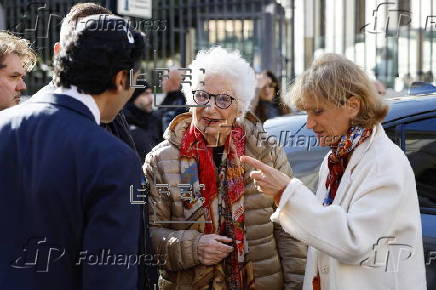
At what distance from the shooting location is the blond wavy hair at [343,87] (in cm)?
296

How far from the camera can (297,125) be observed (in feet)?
14.4

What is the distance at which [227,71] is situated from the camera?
3.55m

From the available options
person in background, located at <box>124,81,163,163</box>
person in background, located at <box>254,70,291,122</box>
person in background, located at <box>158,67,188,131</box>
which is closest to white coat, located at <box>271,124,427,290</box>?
person in background, located at <box>124,81,163,163</box>

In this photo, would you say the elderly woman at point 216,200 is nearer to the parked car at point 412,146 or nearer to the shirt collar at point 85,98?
the parked car at point 412,146

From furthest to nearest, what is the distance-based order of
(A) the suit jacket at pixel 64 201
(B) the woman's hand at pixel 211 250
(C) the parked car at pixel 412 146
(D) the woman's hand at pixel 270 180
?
(C) the parked car at pixel 412 146
(B) the woman's hand at pixel 211 250
(D) the woman's hand at pixel 270 180
(A) the suit jacket at pixel 64 201

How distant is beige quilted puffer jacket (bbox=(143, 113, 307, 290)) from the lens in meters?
3.41

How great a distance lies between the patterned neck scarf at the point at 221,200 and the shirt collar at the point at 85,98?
39.6 inches

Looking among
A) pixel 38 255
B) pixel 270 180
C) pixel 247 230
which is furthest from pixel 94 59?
pixel 247 230

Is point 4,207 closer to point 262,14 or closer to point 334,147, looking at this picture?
point 334,147

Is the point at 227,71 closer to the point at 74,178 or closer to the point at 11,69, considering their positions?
the point at 11,69

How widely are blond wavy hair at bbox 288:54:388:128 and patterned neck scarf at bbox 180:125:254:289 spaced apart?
606 millimetres

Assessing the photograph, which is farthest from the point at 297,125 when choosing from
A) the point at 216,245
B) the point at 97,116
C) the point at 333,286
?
the point at 97,116

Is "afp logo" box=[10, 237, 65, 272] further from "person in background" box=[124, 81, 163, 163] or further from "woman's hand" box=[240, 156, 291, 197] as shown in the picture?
"person in background" box=[124, 81, 163, 163]

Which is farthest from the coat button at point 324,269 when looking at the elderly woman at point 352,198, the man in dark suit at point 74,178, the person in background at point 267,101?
the person in background at point 267,101
